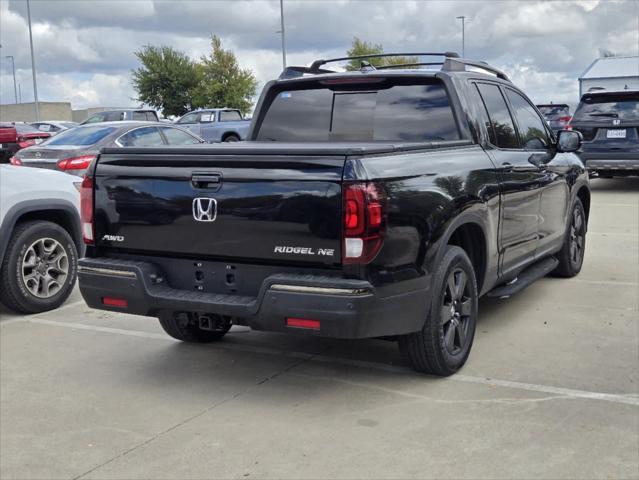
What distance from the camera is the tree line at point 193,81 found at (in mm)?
48469

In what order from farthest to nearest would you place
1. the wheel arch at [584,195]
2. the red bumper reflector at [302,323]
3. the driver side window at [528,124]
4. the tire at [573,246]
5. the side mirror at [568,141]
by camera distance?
the wheel arch at [584,195]
the tire at [573,246]
the side mirror at [568,141]
the driver side window at [528,124]
the red bumper reflector at [302,323]

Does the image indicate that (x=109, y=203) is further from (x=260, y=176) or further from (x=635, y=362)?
(x=635, y=362)

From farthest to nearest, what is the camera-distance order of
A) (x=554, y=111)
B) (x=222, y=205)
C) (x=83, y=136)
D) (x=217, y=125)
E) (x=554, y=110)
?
1. (x=554, y=110)
2. (x=554, y=111)
3. (x=217, y=125)
4. (x=83, y=136)
5. (x=222, y=205)

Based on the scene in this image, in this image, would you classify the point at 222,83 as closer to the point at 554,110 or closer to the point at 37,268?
the point at 554,110

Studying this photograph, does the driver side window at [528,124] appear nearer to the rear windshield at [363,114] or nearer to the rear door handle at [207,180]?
the rear windshield at [363,114]

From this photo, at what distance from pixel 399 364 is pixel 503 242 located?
45.7 inches

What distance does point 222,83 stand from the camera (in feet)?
160

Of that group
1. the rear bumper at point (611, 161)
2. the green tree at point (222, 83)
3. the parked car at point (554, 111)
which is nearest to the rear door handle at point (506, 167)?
the rear bumper at point (611, 161)

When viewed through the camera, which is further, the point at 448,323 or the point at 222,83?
the point at 222,83

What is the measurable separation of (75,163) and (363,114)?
6.71m

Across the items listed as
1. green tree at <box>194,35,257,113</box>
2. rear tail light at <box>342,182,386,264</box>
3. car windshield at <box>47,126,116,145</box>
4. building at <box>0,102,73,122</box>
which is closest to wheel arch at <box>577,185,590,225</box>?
rear tail light at <box>342,182,386,264</box>

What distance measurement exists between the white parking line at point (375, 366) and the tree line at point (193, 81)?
4294cm

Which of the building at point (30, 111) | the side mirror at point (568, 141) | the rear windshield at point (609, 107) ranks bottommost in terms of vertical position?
the side mirror at point (568, 141)

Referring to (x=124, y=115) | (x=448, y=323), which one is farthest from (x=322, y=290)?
(x=124, y=115)
